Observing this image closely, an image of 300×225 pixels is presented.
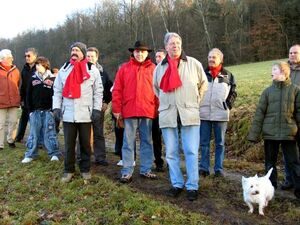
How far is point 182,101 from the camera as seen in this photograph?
6086 millimetres

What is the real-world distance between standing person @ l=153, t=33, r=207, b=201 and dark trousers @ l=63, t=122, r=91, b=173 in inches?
66.4

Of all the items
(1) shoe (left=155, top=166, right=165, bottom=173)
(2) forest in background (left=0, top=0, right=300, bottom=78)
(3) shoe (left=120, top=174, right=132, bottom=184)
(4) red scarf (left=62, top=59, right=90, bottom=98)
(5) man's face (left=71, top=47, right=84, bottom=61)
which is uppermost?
(2) forest in background (left=0, top=0, right=300, bottom=78)

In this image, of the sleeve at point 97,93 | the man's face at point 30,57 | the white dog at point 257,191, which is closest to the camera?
the white dog at point 257,191

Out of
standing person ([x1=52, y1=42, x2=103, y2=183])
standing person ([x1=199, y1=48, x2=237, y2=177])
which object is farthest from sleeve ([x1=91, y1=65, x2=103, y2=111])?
standing person ([x1=199, y1=48, x2=237, y2=177])

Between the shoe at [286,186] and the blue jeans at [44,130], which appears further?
the blue jeans at [44,130]

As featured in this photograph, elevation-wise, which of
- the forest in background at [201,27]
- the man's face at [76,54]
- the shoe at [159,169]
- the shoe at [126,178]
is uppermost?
the forest in background at [201,27]

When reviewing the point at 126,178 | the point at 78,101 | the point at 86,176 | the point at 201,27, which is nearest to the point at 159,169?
the point at 126,178

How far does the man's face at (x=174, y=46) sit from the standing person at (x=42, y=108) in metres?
3.85

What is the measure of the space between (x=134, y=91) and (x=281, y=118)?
8.30 feet

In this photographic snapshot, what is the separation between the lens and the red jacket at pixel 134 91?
23.0 feet

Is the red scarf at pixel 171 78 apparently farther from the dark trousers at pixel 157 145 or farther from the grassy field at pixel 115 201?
the dark trousers at pixel 157 145

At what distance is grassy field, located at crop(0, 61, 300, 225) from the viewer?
18.0 feet

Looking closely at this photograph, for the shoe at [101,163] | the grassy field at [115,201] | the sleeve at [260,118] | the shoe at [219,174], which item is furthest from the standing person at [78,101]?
the sleeve at [260,118]

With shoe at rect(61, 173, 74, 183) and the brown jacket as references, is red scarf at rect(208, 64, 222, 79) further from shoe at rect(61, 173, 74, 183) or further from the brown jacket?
the brown jacket
